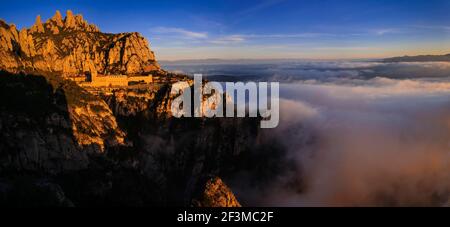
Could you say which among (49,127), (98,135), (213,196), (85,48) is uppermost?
(85,48)

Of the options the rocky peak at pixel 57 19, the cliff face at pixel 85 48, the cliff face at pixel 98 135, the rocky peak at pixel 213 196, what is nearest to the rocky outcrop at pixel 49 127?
the cliff face at pixel 98 135

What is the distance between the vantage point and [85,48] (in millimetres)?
138250

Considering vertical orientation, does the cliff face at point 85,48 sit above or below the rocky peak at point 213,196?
above

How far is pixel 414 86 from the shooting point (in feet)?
614

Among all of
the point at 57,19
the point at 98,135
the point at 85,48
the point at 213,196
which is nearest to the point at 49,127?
the point at 98,135

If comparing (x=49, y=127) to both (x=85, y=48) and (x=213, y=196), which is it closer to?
(x=213, y=196)

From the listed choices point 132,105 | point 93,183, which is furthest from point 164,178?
point 93,183

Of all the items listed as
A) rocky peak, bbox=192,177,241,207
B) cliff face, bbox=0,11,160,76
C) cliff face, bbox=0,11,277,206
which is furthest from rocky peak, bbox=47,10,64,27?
rocky peak, bbox=192,177,241,207

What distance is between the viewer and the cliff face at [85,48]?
4918 inches

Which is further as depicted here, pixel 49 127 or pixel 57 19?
pixel 57 19

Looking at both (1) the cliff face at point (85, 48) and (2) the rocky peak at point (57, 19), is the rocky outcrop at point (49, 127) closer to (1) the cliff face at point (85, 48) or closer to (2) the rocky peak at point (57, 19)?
(1) the cliff face at point (85, 48)
